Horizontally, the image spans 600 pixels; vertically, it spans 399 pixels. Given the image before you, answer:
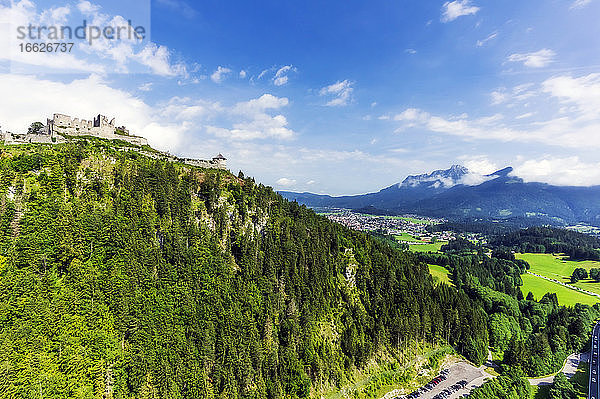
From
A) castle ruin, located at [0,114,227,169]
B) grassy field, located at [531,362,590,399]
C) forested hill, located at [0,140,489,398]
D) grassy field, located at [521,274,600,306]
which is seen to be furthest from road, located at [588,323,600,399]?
castle ruin, located at [0,114,227,169]

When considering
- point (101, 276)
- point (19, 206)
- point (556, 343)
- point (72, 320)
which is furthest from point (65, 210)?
point (556, 343)

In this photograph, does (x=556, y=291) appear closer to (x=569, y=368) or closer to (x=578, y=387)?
(x=569, y=368)

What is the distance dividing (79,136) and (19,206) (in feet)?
114

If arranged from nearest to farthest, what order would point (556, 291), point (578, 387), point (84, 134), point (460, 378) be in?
1. point (578, 387)
2. point (460, 378)
3. point (84, 134)
4. point (556, 291)

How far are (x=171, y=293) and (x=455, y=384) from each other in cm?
7470

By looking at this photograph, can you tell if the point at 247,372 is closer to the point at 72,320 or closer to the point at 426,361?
the point at 72,320

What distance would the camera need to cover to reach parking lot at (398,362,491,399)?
245 feet

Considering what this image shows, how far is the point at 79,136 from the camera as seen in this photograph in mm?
85625

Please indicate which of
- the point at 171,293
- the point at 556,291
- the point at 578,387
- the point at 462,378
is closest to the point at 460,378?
the point at 462,378

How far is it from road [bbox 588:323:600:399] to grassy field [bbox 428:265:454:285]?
162 ft

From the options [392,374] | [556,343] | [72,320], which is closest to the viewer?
[72,320]

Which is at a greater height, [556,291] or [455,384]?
[556,291]

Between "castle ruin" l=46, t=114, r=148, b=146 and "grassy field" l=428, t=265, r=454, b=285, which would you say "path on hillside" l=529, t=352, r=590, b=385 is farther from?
"castle ruin" l=46, t=114, r=148, b=146

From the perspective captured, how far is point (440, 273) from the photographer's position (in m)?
154
